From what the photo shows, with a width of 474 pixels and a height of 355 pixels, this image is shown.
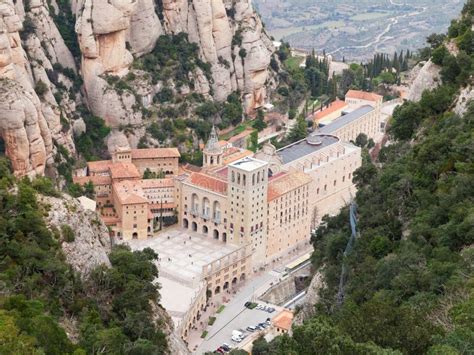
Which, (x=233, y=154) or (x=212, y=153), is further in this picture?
(x=233, y=154)

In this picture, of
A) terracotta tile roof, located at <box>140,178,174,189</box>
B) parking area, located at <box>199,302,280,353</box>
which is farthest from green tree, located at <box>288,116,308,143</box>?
parking area, located at <box>199,302,280,353</box>

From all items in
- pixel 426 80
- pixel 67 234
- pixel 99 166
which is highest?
pixel 426 80

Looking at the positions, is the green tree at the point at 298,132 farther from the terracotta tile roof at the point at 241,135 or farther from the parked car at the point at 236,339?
the parked car at the point at 236,339

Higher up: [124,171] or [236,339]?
[124,171]

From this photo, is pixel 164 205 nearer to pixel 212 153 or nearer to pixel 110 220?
pixel 110 220

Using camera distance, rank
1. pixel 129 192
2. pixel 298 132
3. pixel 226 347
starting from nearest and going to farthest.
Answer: pixel 226 347, pixel 129 192, pixel 298 132

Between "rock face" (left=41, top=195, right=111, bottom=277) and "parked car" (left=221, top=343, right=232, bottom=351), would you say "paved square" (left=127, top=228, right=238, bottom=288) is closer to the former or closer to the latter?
"parked car" (left=221, top=343, right=232, bottom=351)

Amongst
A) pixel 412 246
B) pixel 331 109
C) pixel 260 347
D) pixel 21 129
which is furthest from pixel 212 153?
pixel 412 246

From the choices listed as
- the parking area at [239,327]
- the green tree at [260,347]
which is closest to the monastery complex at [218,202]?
the parking area at [239,327]
